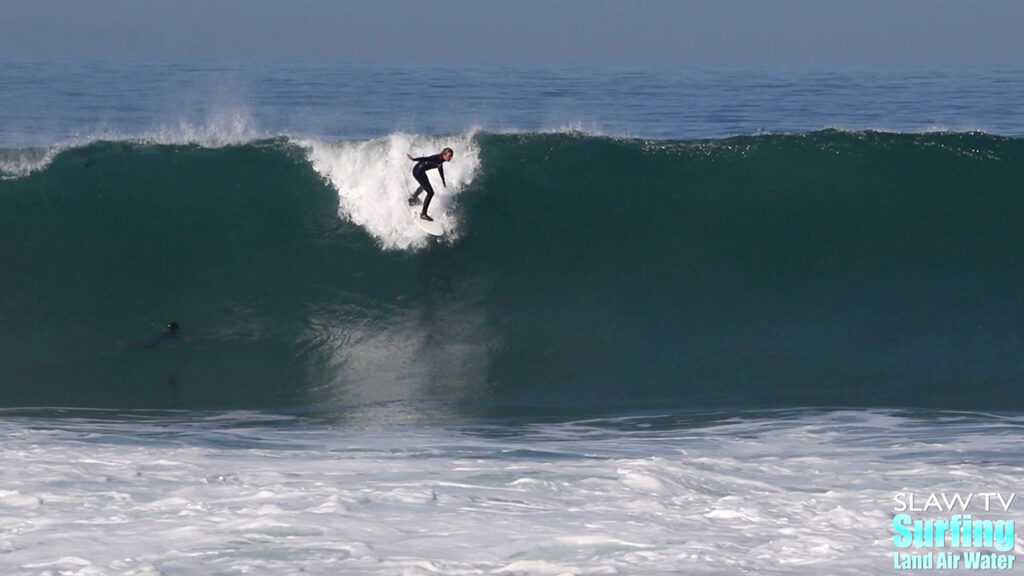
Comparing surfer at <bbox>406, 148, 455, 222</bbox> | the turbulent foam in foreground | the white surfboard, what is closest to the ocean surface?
the turbulent foam in foreground

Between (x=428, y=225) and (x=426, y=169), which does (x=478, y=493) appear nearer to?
(x=426, y=169)

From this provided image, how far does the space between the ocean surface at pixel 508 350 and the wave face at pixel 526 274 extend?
1.3 inches

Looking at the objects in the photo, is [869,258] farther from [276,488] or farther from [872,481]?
[276,488]

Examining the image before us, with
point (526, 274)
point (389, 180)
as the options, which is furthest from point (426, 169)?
point (526, 274)

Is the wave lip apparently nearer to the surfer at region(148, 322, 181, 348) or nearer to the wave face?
the wave face

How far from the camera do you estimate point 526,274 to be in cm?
1044

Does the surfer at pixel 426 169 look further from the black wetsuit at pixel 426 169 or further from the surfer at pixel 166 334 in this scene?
the surfer at pixel 166 334

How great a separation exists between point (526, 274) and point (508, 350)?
3.87 ft

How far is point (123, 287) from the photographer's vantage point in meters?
10.3

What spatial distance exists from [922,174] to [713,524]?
289 inches

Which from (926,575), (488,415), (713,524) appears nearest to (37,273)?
(488,415)

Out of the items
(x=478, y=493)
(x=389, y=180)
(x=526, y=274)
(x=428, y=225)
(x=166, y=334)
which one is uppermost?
(x=389, y=180)

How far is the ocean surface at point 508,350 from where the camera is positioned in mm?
5277

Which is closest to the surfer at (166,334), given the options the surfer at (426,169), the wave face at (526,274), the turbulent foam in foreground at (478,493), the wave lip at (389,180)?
the wave face at (526,274)
